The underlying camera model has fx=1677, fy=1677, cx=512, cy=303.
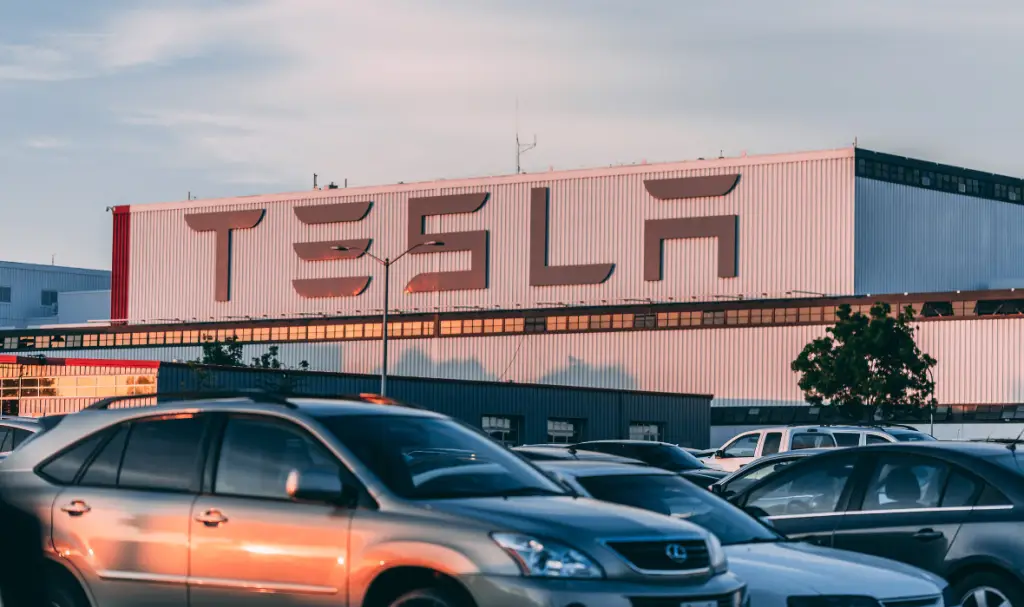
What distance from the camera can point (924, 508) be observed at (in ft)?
40.0

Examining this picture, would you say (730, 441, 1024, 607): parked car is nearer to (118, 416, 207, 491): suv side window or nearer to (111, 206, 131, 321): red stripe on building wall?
(118, 416, 207, 491): suv side window

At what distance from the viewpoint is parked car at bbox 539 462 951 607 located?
1020cm

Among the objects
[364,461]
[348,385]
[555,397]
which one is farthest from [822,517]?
[555,397]

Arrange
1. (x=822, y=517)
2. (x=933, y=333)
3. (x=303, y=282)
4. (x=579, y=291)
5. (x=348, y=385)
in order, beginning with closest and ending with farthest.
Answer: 1. (x=822, y=517)
2. (x=348, y=385)
3. (x=933, y=333)
4. (x=579, y=291)
5. (x=303, y=282)

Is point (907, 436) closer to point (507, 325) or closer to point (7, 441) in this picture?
point (7, 441)

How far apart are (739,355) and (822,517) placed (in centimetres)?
6855

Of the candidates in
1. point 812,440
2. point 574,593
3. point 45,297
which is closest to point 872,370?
point 812,440

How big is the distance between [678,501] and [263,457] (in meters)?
3.57

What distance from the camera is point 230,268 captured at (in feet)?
321

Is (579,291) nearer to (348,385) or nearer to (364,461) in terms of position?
(348,385)

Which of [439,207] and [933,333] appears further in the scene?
[439,207]

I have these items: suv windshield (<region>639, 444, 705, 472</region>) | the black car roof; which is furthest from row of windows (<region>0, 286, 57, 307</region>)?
the black car roof

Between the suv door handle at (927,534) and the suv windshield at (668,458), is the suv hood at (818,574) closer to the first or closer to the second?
the suv door handle at (927,534)

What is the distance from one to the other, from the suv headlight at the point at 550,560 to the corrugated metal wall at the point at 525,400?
45.1m
